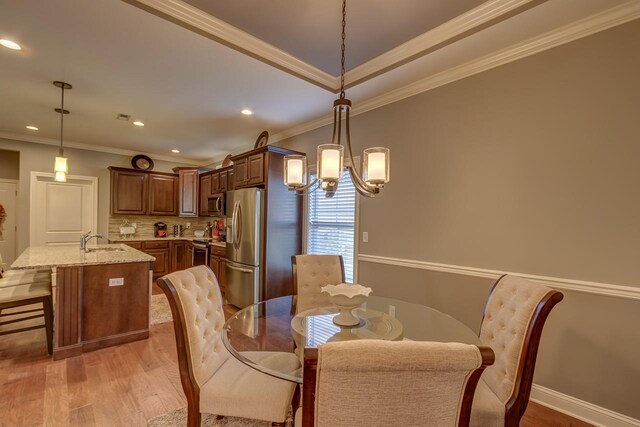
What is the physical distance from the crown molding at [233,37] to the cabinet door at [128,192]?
468cm

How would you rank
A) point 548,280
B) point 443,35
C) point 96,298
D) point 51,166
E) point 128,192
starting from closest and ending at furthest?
point 548,280 → point 443,35 → point 96,298 → point 51,166 → point 128,192

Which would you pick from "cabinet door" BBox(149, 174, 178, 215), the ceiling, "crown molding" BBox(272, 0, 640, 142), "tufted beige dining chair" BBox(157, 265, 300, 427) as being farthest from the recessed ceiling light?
"cabinet door" BBox(149, 174, 178, 215)

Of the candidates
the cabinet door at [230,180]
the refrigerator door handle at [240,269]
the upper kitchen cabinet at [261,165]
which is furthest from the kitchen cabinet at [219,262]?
the upper kitchen cabinet at [261,165]

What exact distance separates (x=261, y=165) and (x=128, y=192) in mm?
3552

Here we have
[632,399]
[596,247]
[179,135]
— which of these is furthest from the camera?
[179,135]

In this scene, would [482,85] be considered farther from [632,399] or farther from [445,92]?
[632,399]

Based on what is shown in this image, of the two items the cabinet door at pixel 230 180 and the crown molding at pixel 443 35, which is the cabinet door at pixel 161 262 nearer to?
the cabinet door at pixel 230 180

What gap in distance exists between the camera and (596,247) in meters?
1.91

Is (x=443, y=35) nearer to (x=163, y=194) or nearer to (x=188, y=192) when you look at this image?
(x=188, y=192)

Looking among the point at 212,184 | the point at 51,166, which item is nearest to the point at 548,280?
the point at 212,184

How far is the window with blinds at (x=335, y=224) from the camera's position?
3.54 meters

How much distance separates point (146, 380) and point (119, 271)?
1.23m

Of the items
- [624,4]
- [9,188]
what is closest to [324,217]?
[624,4]

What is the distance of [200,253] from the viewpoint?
529 centimetres
